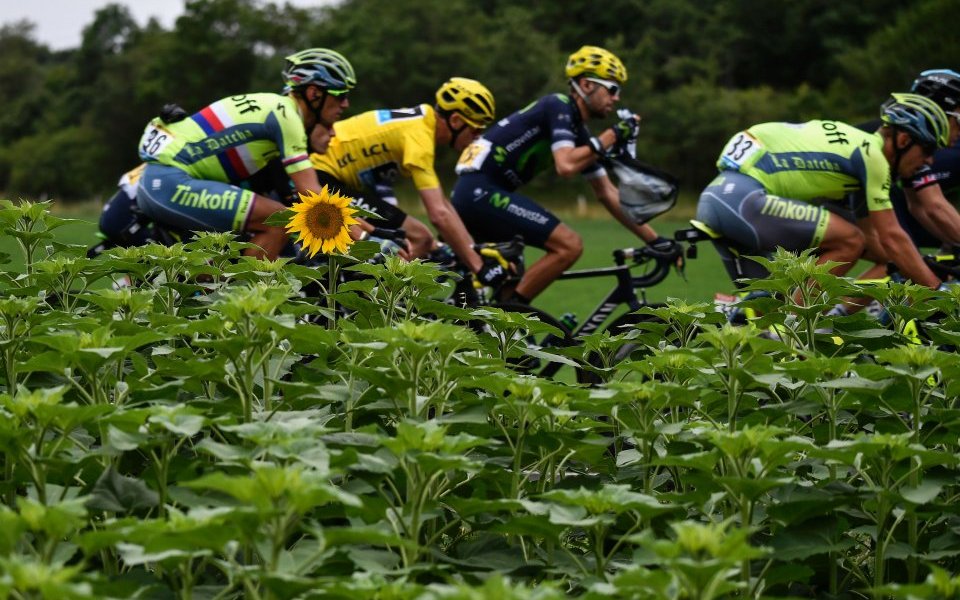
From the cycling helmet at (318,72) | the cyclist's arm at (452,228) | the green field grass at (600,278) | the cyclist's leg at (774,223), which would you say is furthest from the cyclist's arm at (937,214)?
the cycling helmet at (318,72)

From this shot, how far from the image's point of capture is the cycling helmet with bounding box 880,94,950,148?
8.84 m

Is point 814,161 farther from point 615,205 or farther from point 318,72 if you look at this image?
point 318,72

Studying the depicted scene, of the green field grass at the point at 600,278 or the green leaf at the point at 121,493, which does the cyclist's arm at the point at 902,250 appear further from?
the green leaf at the point at 121,493

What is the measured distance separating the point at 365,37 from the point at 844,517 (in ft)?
217

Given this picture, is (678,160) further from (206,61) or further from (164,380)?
(164,380)

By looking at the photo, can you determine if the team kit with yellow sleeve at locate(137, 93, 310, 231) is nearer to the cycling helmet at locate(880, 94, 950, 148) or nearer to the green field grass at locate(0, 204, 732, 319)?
the green field grass at locate(0, 204, 732, 319)

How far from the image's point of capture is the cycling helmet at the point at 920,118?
8.84m

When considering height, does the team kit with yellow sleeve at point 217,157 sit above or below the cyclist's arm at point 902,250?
above

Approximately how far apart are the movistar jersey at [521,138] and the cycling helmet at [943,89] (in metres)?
→ 2.48

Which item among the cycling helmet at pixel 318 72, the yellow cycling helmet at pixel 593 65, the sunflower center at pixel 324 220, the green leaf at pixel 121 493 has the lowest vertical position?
the green leaf at pixel 121 493

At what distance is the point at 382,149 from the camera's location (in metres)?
10.2

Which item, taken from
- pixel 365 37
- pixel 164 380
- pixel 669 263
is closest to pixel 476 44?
pixel 365 37

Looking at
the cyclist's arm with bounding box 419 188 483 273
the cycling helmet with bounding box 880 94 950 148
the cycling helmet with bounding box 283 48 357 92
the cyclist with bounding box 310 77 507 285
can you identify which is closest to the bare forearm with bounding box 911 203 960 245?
the cycling helmet with bounding box 880 94 950 148

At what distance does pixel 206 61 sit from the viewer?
72375 millimetres
